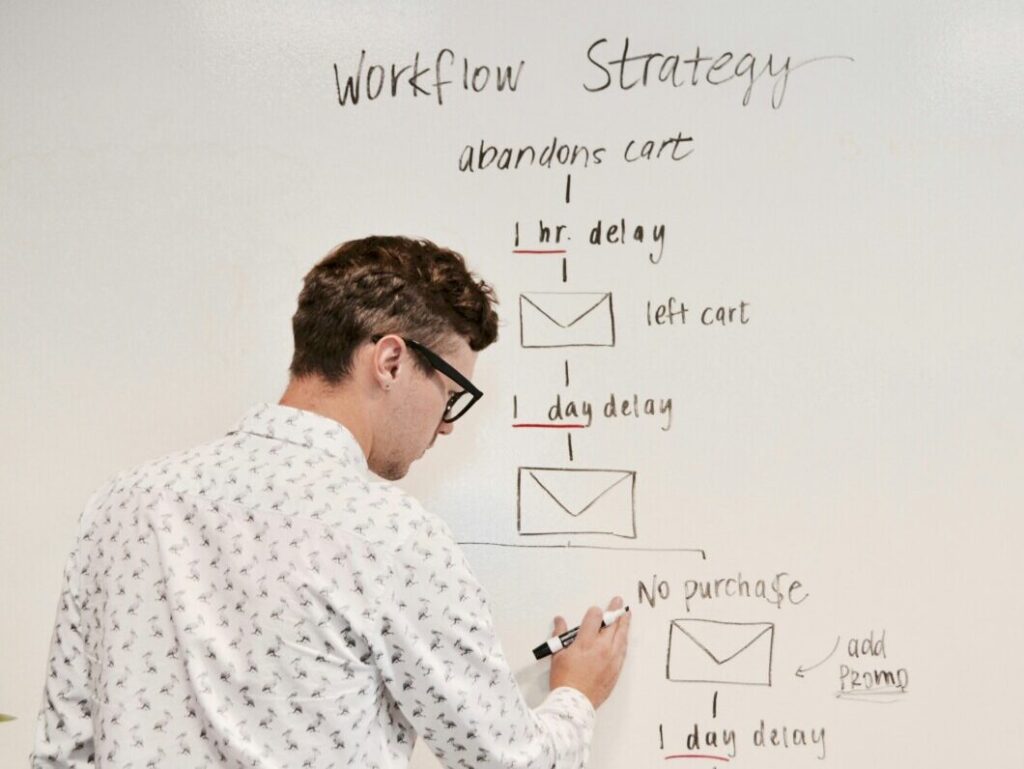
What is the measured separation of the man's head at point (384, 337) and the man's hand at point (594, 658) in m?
0.38

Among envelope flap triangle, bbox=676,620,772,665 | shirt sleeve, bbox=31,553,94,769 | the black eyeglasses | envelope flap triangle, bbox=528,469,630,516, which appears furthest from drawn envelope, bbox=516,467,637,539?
shirt sleeve, bbox=31,553,94,769

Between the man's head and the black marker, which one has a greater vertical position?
the man's head

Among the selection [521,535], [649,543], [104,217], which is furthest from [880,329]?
[104,217]

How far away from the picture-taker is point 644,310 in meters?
1.33

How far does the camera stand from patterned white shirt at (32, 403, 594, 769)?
0.89 m

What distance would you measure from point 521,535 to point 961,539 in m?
0.54

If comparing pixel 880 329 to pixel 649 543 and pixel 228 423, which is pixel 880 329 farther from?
pixel 228 423

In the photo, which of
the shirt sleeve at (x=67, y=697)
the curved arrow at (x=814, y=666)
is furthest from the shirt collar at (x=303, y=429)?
the curved arrow at (x=814, y=666)

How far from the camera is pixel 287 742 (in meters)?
0.90

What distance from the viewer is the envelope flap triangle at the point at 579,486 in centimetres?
132

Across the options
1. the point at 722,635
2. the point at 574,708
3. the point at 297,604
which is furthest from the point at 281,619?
the point at 722,635

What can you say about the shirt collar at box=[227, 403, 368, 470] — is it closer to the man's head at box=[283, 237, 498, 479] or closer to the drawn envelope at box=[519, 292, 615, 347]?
the man's head at box=[283, 237, 498, 479]

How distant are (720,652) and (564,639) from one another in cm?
19

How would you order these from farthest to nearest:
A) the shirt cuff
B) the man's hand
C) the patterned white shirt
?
the man's hand → the shirt cuff → the patterned white shirt
